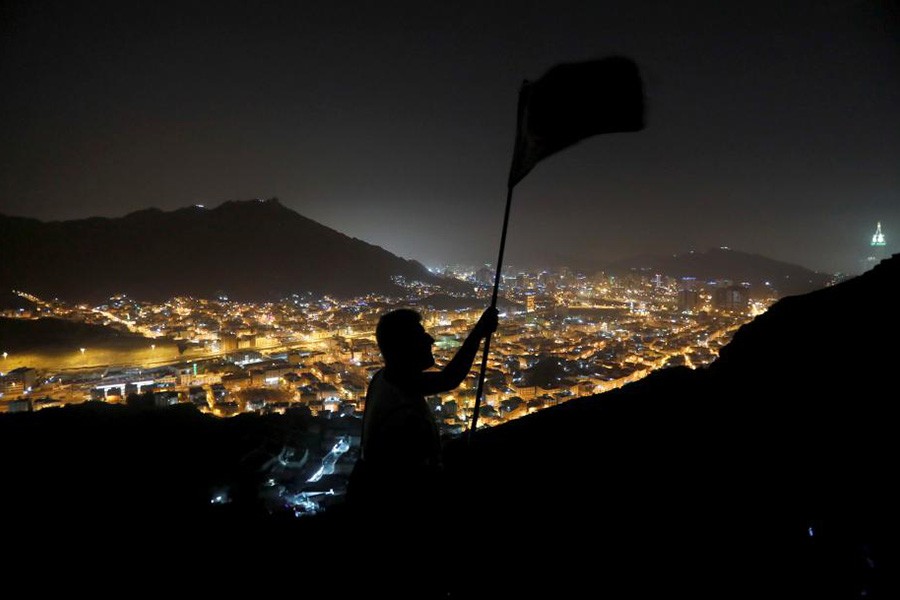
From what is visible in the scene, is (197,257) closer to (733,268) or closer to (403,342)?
(403,342)

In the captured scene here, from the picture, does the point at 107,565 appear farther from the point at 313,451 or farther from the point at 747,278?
the point at 747,278

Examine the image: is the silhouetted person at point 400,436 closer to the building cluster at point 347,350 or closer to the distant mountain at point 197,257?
the building cluster at point 347,350

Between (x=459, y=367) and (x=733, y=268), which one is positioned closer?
(x=459, y=367)

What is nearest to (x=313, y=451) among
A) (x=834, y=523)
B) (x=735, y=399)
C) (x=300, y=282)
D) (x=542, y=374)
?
(x=735, y=399)

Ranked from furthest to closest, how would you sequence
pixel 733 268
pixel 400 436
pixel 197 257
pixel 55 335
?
pixel 733 268
pixel 197 257
pixel 55 335
pixel 400 436

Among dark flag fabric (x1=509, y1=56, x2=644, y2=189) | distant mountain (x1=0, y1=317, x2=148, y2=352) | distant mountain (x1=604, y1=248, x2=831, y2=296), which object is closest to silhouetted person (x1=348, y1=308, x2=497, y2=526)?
dark flag fabric (x1=509, y1=56, x2=644, y2=189)

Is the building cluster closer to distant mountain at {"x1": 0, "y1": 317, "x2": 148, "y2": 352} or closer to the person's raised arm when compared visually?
distant mountain at {"x1": 0, "y1": 317, "x2": 148, "y2": 352}

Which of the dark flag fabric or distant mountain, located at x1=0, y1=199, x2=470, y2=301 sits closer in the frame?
the dark flag fabric

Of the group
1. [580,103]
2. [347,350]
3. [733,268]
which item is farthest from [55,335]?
[733,268]
